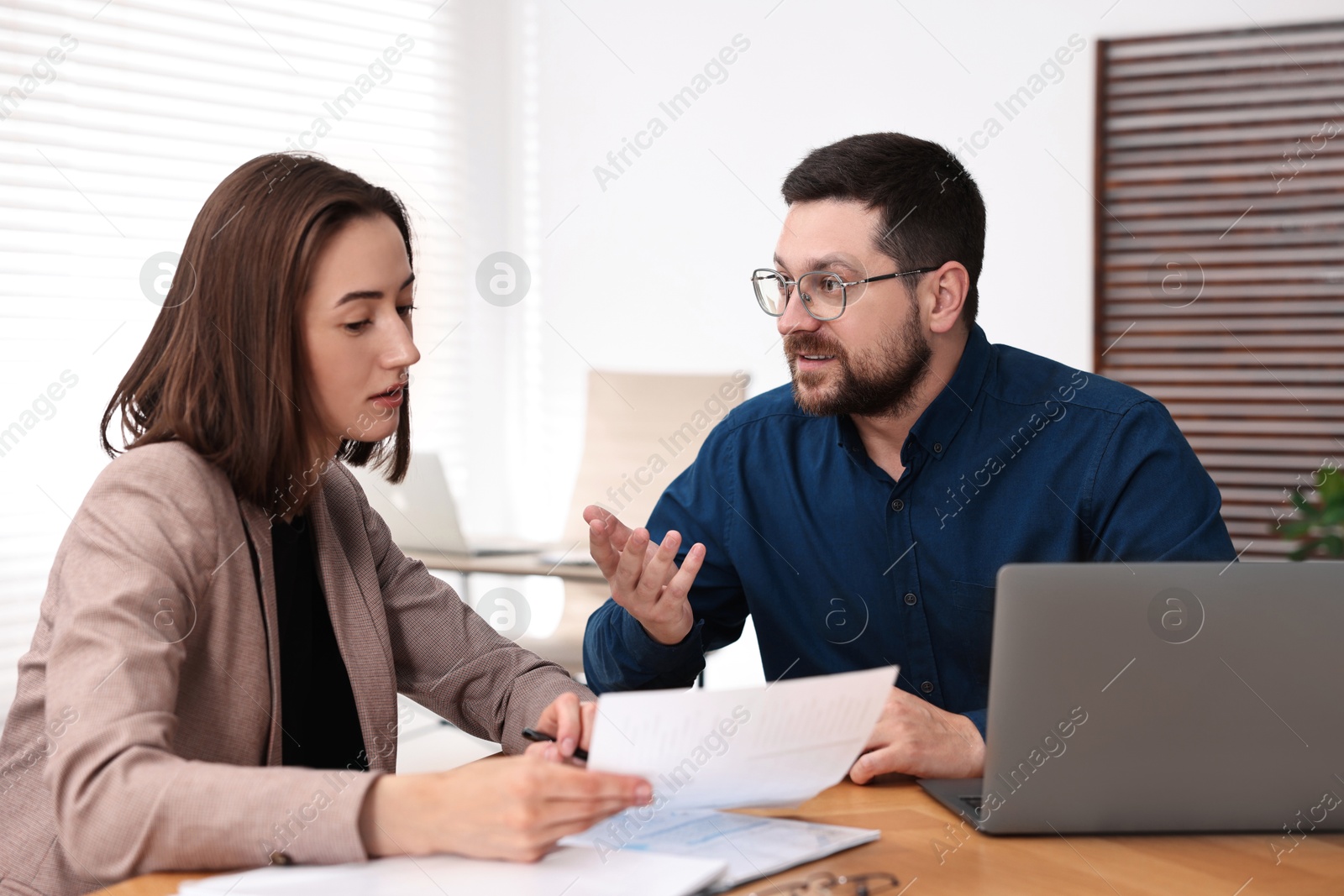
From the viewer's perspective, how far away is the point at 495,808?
3.22ft

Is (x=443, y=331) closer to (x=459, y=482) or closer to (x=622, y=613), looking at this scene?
(x=459, y=482)

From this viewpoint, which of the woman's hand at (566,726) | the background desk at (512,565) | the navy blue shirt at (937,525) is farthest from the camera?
the background desk at (512,565)

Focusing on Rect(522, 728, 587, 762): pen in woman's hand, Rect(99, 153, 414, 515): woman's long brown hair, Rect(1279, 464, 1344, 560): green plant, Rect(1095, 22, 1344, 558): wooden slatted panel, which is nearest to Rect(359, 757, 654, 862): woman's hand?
Rect(522, 728, 587, 762): pen in woman's hand

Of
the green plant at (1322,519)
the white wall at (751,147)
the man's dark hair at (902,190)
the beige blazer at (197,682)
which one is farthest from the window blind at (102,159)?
the green plant at (1322,519)

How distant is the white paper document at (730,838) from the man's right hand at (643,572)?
1.22 ft

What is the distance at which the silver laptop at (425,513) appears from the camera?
3.46 meters

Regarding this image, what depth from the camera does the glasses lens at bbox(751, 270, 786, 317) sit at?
1865mm

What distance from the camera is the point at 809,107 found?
4.54 m

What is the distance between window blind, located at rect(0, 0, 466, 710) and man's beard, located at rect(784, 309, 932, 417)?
90.4 inches

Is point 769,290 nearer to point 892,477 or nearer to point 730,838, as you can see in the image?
point 892,477

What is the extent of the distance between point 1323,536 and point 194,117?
3.58 m

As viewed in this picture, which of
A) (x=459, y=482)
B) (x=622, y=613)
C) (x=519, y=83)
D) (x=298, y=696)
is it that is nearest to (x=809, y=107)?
(x=519, y=83)

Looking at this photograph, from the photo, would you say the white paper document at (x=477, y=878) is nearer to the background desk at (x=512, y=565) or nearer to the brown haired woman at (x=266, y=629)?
the brown haired woman at (x=266, y=629)

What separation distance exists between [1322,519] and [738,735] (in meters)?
3.09
